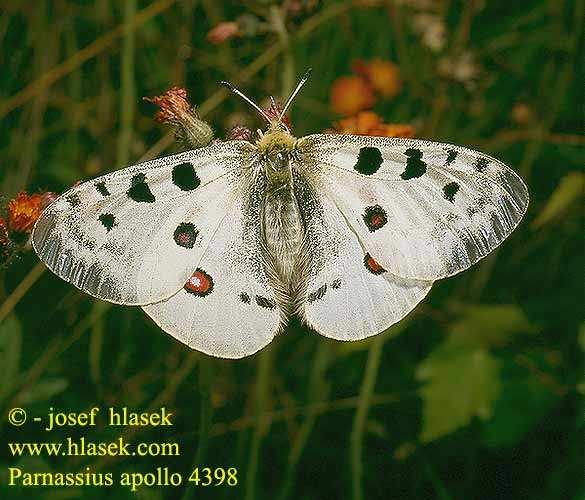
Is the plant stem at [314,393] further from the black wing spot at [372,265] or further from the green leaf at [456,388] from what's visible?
the black wing spot at [372,265]

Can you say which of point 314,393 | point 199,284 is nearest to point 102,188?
point 199,284

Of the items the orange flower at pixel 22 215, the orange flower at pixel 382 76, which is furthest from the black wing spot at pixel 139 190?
the orange flower at pixel 382 76

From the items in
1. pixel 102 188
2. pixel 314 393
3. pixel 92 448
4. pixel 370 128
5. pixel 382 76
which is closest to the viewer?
pixel 102 188

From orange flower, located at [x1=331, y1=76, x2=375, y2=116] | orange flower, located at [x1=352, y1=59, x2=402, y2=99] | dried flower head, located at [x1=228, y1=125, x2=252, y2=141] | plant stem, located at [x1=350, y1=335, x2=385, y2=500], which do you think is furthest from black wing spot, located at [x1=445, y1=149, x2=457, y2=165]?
orange flower, located at [x1=352, y1=59, x2=402, y2=99]

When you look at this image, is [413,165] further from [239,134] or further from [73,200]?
[73,200]

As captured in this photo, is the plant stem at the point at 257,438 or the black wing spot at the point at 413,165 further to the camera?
the plant stem at the point at 257,438

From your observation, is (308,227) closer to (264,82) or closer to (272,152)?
(272,152)

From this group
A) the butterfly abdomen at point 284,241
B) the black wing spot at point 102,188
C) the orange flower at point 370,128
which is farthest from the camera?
the orange flower at point 370,128
